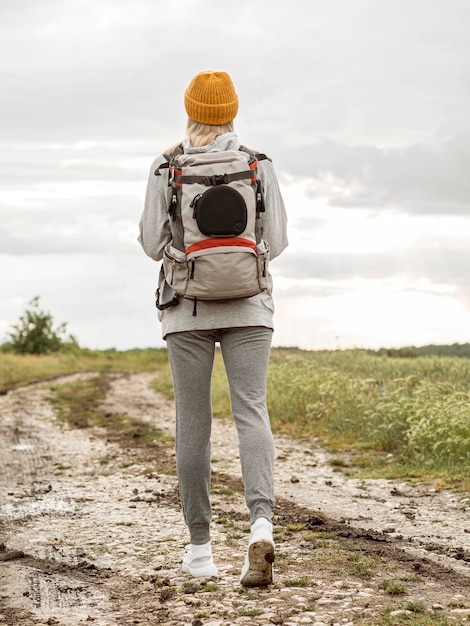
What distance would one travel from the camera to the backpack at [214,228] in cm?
387

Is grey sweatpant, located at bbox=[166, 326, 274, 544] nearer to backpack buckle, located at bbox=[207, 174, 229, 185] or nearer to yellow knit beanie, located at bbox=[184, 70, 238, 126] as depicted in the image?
backpack buckle, located at bbox=[207, 174, 229, 185]

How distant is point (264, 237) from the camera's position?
13.5 feet

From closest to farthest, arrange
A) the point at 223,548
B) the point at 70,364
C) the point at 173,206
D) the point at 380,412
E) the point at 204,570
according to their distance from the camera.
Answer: the point at 173,206, the point at 204,570, the point at 223,548, the point at 380,412, the point at 70,364

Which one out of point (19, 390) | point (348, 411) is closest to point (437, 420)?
point (348, 411)

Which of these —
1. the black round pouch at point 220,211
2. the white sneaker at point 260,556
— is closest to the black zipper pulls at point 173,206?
the black round pouch at point 220,211

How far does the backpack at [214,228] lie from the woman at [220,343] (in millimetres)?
73

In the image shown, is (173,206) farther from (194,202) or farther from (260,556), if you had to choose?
(260,556)

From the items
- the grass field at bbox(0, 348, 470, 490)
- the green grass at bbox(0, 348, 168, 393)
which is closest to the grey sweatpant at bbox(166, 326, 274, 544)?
the grass field at bbox(0, 348, 470, 490)

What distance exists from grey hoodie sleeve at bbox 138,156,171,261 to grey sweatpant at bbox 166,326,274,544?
17.8 inches

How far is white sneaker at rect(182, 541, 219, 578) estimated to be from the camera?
14.0ft

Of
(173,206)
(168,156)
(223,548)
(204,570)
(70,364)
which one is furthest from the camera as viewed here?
(70,364)

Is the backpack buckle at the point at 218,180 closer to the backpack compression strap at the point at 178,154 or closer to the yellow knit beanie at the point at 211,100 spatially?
the backpack compression strap at the point at 178,154

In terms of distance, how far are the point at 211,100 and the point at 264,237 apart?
74 centimetres

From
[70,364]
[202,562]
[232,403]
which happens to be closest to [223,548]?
[202,562]
